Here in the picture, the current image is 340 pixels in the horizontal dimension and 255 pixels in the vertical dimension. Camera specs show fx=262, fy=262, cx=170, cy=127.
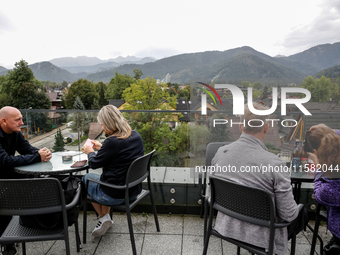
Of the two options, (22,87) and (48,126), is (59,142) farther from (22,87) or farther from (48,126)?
(22,87)

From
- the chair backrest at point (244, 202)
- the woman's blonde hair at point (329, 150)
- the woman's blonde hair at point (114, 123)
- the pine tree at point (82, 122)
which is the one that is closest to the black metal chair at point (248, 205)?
the chair backrest at point (244, 202)

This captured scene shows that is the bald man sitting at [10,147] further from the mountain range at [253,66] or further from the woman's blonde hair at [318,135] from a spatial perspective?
the woman's blonde hair at [318,135]

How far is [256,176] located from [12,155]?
2.19 meters

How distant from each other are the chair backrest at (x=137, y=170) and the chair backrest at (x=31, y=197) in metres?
0.59

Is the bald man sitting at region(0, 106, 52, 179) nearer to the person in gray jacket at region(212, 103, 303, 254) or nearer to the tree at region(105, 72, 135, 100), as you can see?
the person in gray jacket at region(212, 103, 303, 254)

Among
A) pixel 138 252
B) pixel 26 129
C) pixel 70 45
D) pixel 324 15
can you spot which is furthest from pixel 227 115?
pixel 70 45

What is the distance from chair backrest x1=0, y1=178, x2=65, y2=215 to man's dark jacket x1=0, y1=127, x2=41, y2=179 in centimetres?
74

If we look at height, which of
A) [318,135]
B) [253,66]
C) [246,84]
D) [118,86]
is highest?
[253,66]

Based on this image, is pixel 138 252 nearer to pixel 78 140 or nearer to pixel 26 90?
pixel 78 140

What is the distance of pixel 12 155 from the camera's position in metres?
2.46

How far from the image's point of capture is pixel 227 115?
9.99 ft

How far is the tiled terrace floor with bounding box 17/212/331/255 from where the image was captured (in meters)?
2.43

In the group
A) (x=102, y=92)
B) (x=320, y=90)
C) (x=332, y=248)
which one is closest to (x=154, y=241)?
(x=332, y=248)

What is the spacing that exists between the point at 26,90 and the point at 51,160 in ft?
199
